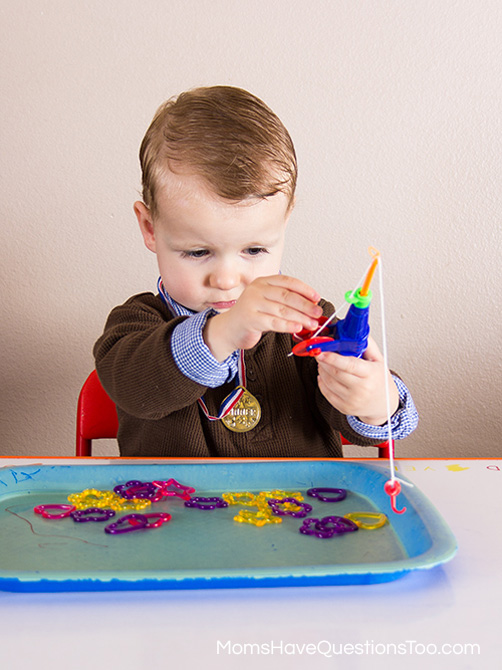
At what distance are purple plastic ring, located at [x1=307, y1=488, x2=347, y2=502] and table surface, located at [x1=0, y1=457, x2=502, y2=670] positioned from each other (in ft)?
0.52

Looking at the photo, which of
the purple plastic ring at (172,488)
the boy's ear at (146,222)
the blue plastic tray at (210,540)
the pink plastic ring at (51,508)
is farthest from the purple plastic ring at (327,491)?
the boy's ear at (146,222)

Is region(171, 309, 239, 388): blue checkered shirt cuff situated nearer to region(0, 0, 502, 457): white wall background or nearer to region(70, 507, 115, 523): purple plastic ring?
region(70, 507, 115, 523): purple plastic ring

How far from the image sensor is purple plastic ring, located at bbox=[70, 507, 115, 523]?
56 cm

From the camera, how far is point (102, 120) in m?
1.25

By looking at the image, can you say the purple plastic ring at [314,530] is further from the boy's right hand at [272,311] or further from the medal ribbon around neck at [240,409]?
the medal ribbon around neck at [240,409]

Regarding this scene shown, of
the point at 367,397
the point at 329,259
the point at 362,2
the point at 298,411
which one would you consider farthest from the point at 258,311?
the point at 362,2

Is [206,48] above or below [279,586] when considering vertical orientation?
above

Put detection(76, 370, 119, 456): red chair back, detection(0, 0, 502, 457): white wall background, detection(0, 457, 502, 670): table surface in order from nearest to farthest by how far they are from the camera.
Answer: detection(0, 457, 502, 670): table surface < detection(76, 370, 119, 456): red chair back < detection(0, 0, 502, 457): white wall background

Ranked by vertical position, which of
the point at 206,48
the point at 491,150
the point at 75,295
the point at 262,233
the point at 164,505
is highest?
the point at 206,48

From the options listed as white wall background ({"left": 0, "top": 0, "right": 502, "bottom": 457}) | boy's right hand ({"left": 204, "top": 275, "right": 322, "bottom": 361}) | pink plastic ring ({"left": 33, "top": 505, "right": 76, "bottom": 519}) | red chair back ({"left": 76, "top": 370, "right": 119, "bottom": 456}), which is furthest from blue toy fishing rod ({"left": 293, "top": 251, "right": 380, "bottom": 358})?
white wall background ({"left": 0, "top": 0, "right": 502, "bottom": 457})

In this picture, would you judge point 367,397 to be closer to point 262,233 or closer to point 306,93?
point 262,233

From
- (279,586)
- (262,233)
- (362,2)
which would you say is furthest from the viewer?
(362,2)

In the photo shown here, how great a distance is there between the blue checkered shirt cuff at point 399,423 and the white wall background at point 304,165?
569 mm

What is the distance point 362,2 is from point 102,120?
20.1 inches
